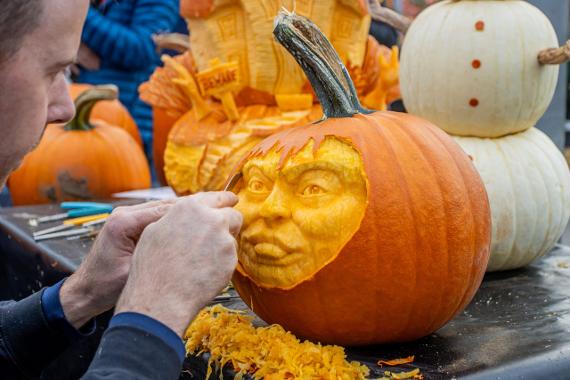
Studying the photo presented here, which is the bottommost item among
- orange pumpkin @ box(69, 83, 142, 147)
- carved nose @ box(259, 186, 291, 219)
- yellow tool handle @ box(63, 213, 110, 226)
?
orange pumpkin @ box(69, 83, 142, 147)

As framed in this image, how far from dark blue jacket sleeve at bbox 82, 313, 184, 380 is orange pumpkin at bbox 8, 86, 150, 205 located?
7.08ft

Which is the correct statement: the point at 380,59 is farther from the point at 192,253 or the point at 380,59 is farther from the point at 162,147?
the point at 192,253

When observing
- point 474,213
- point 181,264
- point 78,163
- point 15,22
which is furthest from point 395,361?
point 78,163

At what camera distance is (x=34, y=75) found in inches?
41.1

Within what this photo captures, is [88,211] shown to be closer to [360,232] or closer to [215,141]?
[215,141]

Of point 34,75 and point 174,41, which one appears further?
point 174,41

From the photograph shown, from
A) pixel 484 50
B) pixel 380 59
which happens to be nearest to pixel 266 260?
pixel 484 50

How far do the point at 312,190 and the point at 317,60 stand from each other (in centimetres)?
25

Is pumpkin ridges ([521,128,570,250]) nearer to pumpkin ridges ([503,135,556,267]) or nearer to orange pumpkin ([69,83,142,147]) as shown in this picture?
pumpkin ridges ([503,135,556,267])

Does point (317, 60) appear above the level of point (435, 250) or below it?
above

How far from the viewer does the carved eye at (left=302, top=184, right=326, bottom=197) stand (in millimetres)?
1242

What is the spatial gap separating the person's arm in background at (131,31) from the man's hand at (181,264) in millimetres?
2936

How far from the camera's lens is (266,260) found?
4.11 feet

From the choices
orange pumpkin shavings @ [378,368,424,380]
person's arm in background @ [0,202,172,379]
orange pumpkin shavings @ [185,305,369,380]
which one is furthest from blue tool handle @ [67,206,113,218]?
orange pumpkin shavings @ [378,368,424,380]
